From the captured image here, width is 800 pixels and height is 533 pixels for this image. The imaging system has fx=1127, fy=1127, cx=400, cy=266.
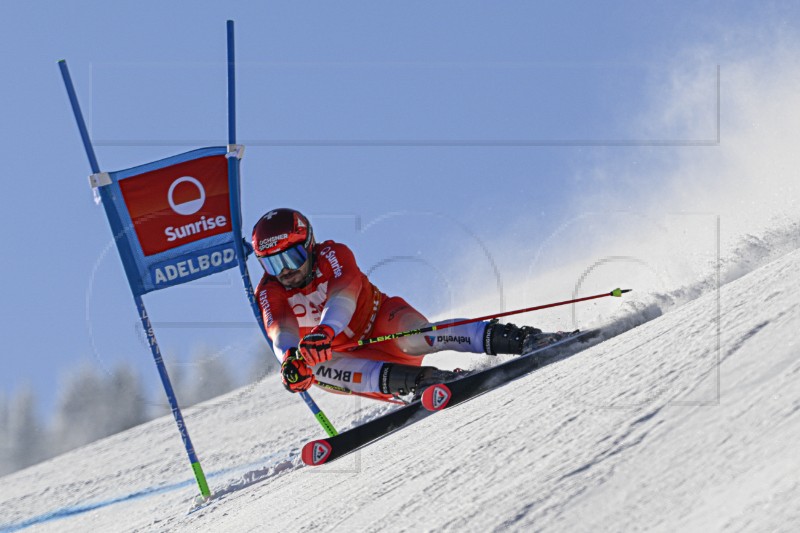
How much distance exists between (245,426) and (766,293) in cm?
855

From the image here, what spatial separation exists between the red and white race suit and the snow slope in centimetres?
71

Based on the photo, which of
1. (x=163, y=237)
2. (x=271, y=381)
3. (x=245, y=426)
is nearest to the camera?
(x=163, y=237)

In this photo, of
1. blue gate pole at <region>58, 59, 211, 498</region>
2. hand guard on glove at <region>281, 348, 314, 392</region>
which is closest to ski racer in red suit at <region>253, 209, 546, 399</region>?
hand guard on glove at <region>281, 348, 314, 392</region>

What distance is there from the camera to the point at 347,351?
7.67 meters

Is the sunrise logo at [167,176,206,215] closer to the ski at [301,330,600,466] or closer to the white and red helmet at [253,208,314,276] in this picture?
the white and red helmet at [253,208,314,276]

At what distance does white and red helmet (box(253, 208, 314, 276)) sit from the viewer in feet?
24.1

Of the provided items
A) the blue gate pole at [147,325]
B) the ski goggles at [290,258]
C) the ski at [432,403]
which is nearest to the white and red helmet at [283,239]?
the ski goggles at [290,258]

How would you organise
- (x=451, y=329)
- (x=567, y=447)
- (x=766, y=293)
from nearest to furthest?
(x=567, y=447) < (x=766, y=293) < (x=451, y=329)

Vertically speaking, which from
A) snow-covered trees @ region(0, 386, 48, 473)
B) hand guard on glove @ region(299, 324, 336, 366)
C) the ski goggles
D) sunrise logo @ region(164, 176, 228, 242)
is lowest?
snow-covered trees @ region(0, 386, 48, 473)

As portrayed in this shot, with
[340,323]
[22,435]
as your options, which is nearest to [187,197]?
[340,323]

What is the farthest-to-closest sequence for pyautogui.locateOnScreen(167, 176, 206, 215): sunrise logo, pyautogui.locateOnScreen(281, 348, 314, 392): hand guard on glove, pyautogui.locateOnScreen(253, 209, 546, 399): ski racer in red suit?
pyautogui.locateOnScreen(167, 176, 206, 215): sunrise logo
pyautogui.locateOnScreen(253, 209, 546, 399): ski racer in red suit
pyautogui.locateOnScreen(281, 348, 314, 392): hand guard on glove

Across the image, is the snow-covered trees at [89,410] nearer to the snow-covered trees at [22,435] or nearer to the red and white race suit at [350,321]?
the snow-covered trees at [22,435]

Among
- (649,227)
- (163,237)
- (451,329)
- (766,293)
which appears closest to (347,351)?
(451,329)

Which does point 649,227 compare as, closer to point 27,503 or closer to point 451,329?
point 451,329
